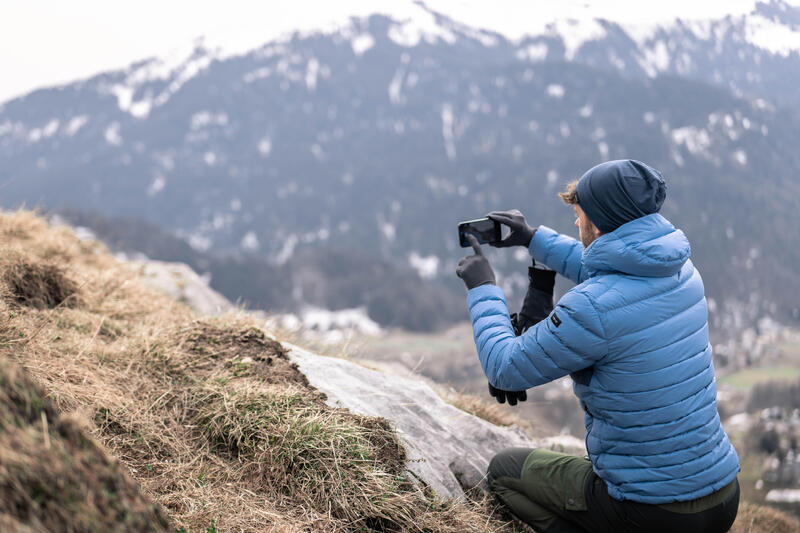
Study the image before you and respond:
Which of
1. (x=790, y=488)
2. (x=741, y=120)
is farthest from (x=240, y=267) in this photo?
(x=741, y=120)

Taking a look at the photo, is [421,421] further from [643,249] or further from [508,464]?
[643,249]

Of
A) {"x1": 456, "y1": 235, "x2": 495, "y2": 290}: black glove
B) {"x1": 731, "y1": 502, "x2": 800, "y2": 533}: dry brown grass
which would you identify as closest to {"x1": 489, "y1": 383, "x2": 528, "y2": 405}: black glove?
{"x1": 456, "y1": 235, "x2": 495, "y2": 290}: black glove

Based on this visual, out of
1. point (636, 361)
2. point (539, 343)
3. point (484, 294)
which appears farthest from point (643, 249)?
point (484, 294)

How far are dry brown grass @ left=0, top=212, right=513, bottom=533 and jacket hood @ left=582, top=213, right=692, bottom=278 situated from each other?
2.12 m

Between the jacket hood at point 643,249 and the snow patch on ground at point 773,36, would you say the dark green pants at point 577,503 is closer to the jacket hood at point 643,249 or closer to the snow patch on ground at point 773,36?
the jacket hood at point 643,249

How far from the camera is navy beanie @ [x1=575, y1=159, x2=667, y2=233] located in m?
3.19

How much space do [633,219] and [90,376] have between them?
4.38 m

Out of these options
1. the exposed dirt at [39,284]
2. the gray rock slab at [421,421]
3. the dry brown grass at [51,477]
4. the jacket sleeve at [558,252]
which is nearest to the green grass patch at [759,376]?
the gray rock slab at [421,421]

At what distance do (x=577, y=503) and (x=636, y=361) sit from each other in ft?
4.15

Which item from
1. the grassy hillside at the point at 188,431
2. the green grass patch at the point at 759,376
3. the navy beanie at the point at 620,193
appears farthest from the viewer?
the green grass patch at the point at 759,376

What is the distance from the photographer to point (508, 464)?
14.3ft

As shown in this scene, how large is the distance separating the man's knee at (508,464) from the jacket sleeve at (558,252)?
A: 60.4 inches

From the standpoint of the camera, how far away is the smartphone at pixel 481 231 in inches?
169

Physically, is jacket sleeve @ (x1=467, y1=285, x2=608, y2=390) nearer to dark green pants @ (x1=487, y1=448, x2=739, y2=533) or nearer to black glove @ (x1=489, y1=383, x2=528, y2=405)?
black glove @ (x1=489, y1=383, x2=528, y2=405)
